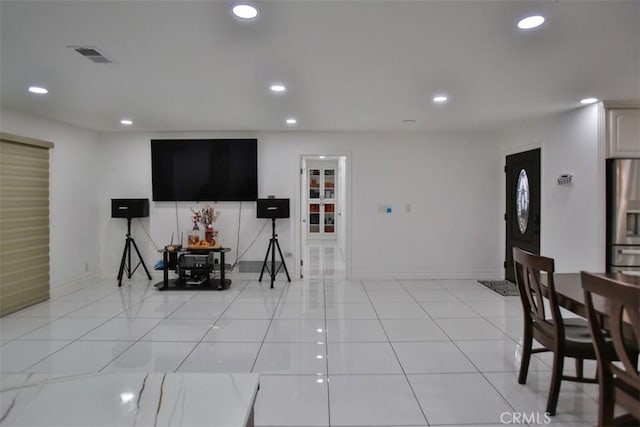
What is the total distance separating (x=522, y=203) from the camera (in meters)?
5.04

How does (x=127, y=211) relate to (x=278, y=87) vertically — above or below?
below

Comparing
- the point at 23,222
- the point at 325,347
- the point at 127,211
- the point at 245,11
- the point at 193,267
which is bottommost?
the point at 325,347

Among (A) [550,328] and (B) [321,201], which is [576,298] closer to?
(A) [550,328]

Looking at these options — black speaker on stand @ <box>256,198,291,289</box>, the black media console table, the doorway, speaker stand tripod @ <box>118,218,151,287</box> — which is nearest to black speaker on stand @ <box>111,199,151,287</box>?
speaker stand tripod @ <box>118,218,151,287</box>

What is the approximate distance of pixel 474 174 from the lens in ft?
18.3

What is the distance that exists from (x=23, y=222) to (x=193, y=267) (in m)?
2.10

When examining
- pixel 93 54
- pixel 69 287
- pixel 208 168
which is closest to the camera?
pixel 93 54

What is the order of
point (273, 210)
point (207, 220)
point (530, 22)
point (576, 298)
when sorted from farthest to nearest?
point (207, 220)
point (273, 210)
point (530, 22)
point (576, 298)

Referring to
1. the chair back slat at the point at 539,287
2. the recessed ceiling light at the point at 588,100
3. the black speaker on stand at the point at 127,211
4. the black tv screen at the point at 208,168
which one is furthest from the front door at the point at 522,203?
the black speaker on stand at the point at 127,211

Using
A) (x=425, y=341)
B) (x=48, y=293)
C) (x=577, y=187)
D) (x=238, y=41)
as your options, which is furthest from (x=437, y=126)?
(x=48, y=293)

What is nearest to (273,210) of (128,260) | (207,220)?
(207,220)

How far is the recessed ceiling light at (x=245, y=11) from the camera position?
6.02 feet

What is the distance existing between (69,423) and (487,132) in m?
6.05

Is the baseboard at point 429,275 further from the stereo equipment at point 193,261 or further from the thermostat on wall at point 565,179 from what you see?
the stereo equipment at point 193,261
